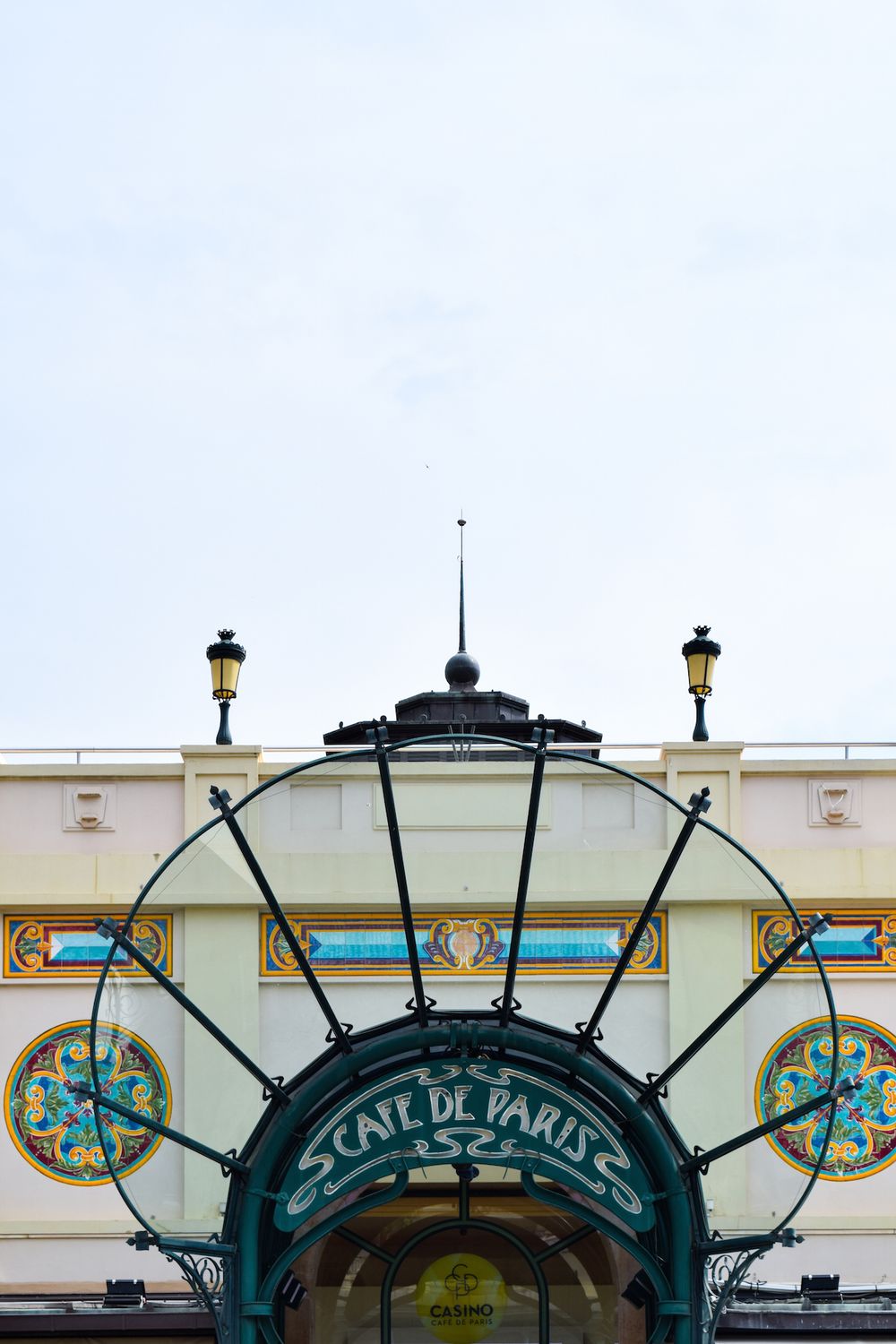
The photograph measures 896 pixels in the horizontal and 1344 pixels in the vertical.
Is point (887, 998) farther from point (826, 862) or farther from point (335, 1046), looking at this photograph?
point (335, 1046)

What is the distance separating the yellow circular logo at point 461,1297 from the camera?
12.1 m

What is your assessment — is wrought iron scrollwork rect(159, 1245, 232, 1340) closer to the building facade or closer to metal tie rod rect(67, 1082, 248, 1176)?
the building facade

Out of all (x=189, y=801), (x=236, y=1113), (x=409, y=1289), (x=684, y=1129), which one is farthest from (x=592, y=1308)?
(x=189, y=801)

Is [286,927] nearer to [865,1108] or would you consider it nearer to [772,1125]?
[772,1125]

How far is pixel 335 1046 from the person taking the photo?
1040 centimetres

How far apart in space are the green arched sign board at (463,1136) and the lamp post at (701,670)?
6.14 metres

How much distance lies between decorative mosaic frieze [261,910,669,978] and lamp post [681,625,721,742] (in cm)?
497

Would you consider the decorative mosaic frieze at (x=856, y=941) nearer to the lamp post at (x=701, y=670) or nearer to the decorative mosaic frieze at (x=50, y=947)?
the lamp post at (x=701, y=670)

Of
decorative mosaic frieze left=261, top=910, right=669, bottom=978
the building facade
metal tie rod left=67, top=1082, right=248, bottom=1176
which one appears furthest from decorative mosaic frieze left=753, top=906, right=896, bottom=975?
→ metal tie rod left=67, top=1082, right=248, bottom=1176

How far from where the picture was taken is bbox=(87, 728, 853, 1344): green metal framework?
10.2 m

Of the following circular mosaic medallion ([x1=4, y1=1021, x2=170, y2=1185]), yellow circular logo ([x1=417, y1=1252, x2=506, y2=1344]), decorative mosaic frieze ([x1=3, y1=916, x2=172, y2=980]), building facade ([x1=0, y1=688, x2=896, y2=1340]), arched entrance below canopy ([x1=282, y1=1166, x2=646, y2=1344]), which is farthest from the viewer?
decorative mosaic frieze ([x1=3, y1=916, x2=172, y2=980])

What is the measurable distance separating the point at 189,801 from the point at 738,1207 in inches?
254

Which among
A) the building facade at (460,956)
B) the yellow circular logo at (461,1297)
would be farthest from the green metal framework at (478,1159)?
the yellow circular logo at (461,1297)

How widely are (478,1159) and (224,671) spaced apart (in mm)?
6973
